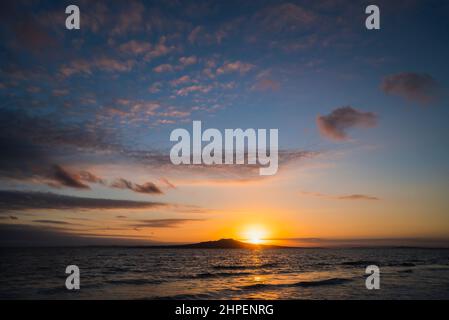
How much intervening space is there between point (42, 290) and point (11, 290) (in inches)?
102

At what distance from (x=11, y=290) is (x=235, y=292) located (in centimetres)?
1963

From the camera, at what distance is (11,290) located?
29.5m
